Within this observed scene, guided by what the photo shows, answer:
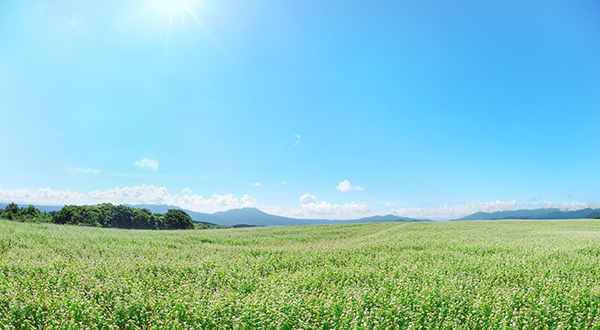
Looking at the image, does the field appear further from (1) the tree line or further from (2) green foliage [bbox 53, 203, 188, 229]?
(2) green foliage [bbox 53, 203, 188, 229]

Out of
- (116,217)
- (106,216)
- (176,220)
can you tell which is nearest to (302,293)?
(176,220)

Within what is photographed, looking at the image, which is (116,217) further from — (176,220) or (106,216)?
(176,220)

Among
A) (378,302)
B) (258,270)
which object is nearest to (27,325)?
(258,270)

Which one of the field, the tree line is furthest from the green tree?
the field

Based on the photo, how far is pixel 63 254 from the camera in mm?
12844

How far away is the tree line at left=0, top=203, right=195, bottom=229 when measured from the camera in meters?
67.3

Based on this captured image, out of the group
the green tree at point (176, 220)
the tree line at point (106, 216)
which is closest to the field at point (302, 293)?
the tree line at point (106, 216)

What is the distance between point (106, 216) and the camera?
74.8 meters

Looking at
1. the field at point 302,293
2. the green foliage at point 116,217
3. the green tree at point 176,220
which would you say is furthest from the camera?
the green tree at point 176,220

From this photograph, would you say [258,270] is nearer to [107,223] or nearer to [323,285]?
[323,285]

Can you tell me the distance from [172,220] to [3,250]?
73529 millimetres

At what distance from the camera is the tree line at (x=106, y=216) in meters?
67.3

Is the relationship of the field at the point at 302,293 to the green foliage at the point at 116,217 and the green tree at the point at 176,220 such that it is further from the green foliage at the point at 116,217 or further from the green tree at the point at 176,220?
the green tree at the point at 176,220

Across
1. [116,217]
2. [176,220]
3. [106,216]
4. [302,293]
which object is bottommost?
[176,220]
